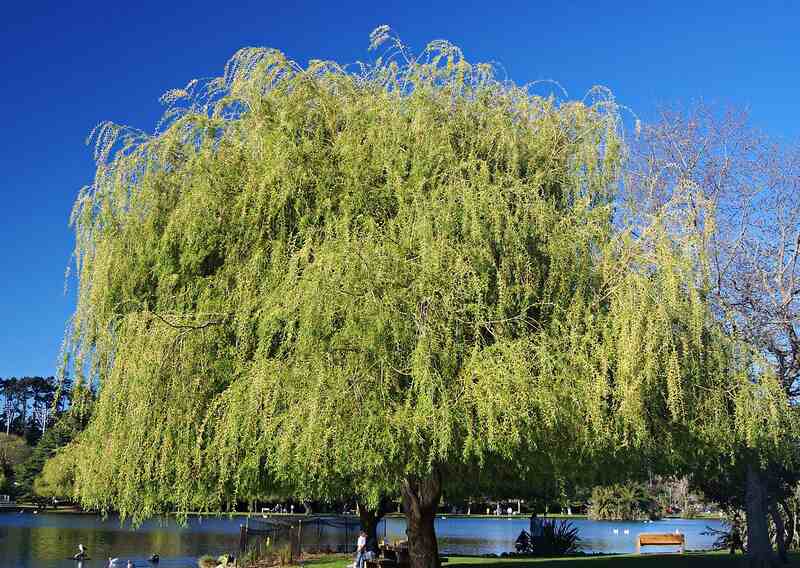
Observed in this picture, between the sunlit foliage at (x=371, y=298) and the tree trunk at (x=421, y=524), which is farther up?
the sunlit foliage at (x=371, y=298)

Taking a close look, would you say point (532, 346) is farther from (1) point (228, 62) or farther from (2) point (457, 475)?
(1) point (228, 62)

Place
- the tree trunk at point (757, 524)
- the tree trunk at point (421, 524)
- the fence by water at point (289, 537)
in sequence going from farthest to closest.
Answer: the fence by water at point (289, 537), the tree trunk at point (757, 524), the tree trunk at point (421, 524)

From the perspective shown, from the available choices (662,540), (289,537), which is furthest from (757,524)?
(289,537)

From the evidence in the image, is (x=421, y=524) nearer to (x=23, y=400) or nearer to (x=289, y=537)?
(x=289, y=537)

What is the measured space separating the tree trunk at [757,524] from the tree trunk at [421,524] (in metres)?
8.43

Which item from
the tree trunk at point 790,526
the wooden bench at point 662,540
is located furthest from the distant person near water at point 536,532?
the tree trunk at point 790,526

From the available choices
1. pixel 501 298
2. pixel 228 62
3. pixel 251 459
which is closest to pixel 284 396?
pixel 251 459

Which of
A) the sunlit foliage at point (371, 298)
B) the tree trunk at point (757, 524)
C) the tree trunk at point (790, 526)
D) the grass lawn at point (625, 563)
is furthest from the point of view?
the tree trunk at point (790, 526)

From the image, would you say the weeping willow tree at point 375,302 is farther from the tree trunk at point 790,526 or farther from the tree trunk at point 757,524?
the tree trunk at point 790,526

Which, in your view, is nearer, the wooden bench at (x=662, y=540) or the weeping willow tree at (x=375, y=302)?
the weeping willow tree at (x=375, y=302)

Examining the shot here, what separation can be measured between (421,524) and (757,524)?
9.26 meters

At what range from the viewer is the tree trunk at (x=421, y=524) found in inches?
607

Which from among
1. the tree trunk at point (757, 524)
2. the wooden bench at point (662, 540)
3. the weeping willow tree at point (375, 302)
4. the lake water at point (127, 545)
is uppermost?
the weeping willow tree at point (375, 302)

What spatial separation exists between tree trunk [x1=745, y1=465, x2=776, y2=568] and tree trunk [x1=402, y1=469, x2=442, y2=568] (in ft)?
27.7
